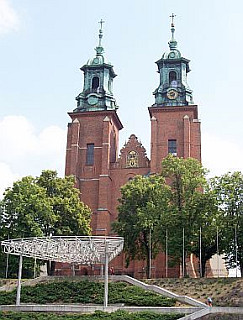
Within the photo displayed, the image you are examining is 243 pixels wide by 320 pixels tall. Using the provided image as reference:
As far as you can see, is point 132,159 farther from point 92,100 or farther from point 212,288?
point 212,288

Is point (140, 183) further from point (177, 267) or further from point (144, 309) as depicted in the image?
point (144, 309)

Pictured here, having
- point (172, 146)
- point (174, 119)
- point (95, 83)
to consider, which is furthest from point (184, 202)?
point (95, 83)

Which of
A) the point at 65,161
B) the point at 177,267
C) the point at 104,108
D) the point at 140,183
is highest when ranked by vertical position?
the point at 104,108

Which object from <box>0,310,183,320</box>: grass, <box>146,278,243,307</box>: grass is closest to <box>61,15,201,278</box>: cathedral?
<box>146,278,243,307</box>: grass

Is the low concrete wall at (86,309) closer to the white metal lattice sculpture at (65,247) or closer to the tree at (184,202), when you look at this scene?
the white metal lattice sculpture at (65,247)

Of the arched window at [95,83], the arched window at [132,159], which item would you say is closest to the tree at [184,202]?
the arched window at [132,159]

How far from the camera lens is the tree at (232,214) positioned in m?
43.3

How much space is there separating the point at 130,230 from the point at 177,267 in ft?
24.7

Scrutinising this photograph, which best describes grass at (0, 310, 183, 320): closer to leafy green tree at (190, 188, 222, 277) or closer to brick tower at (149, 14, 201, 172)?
leafy green tree at (190, 188, 222, 277)

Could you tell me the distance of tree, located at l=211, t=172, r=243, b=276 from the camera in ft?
142

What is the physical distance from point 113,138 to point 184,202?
71.5ft

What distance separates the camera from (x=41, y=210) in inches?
1905

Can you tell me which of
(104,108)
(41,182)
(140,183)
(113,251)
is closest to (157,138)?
(104,108)

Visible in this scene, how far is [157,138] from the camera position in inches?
2451
